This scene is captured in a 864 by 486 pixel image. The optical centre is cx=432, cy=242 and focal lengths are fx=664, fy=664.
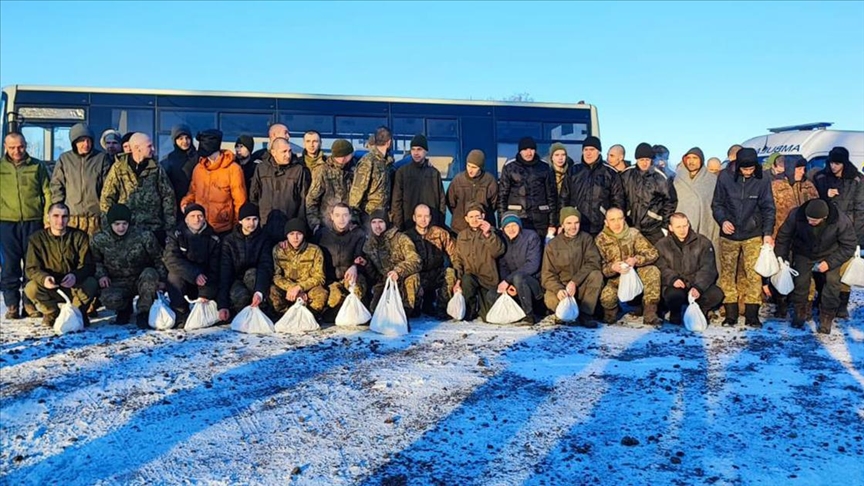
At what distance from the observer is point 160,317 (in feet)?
21.8

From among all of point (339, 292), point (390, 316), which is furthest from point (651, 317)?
point (339, 292)

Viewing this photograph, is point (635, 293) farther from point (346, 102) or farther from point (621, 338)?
point (346, 102)

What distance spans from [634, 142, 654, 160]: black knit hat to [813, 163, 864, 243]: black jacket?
2.55m

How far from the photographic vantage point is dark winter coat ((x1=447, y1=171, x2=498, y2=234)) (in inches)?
318

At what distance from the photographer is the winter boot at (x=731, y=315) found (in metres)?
7.16

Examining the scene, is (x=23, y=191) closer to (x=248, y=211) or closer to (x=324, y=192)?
(x=248, y=211)

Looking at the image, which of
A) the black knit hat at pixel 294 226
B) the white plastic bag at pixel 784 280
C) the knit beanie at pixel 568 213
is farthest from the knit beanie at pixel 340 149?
the white plastic bag at pixel 784 280

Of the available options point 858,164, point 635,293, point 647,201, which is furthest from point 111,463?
point 858,164

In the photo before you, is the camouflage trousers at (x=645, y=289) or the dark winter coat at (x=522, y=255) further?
the dark winter coat at (x=522, y=255)

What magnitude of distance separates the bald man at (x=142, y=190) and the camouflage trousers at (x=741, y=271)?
6.04 m

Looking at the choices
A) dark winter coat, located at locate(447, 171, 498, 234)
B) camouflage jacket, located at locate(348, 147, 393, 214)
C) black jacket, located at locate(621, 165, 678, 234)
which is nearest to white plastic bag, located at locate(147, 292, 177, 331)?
camouflage jacket, located at locate(348, 147, 393, 214)

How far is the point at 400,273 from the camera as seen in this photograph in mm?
7023

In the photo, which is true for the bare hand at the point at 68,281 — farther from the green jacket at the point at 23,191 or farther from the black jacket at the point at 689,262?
the black jacket at the point at 689,262

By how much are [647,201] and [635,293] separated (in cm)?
146
